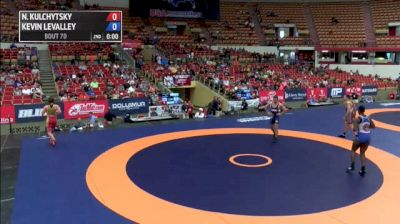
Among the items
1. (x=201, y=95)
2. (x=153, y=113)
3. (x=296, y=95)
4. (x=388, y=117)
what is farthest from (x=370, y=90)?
(x=153, y=113)

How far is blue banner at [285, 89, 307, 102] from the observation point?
22641mm

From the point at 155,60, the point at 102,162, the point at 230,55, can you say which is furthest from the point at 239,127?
the point at 230,55

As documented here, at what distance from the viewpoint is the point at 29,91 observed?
17.9 metres

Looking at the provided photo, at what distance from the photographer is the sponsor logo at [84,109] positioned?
16237mm

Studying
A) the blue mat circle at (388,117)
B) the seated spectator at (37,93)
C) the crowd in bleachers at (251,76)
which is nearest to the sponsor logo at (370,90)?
the crowd in bleachers at (251,76)

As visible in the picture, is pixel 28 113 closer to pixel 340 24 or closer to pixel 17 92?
pixel 17 92

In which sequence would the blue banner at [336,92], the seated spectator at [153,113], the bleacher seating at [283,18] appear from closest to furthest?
the seated spectator at [153,113] → the blue banner at [336,92] → the bleacher seating at [283,18]

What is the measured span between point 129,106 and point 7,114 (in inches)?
201

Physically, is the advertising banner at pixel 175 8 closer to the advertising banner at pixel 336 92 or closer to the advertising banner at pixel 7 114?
the advertising banner at pixel 336 92

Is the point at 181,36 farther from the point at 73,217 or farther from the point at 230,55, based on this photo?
the point at 73,217

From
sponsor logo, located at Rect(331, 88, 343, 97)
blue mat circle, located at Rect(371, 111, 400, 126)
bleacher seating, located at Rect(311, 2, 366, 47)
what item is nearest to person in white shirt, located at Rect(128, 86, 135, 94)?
blue mat circle, located at Rect(371, 111, 400, 126)

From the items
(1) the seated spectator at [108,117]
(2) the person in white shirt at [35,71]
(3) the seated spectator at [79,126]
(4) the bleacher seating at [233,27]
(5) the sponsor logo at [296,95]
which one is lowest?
(3) the seated spectator at [79,126]

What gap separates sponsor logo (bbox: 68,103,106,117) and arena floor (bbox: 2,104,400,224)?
83.5 inches

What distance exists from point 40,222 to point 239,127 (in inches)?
399
